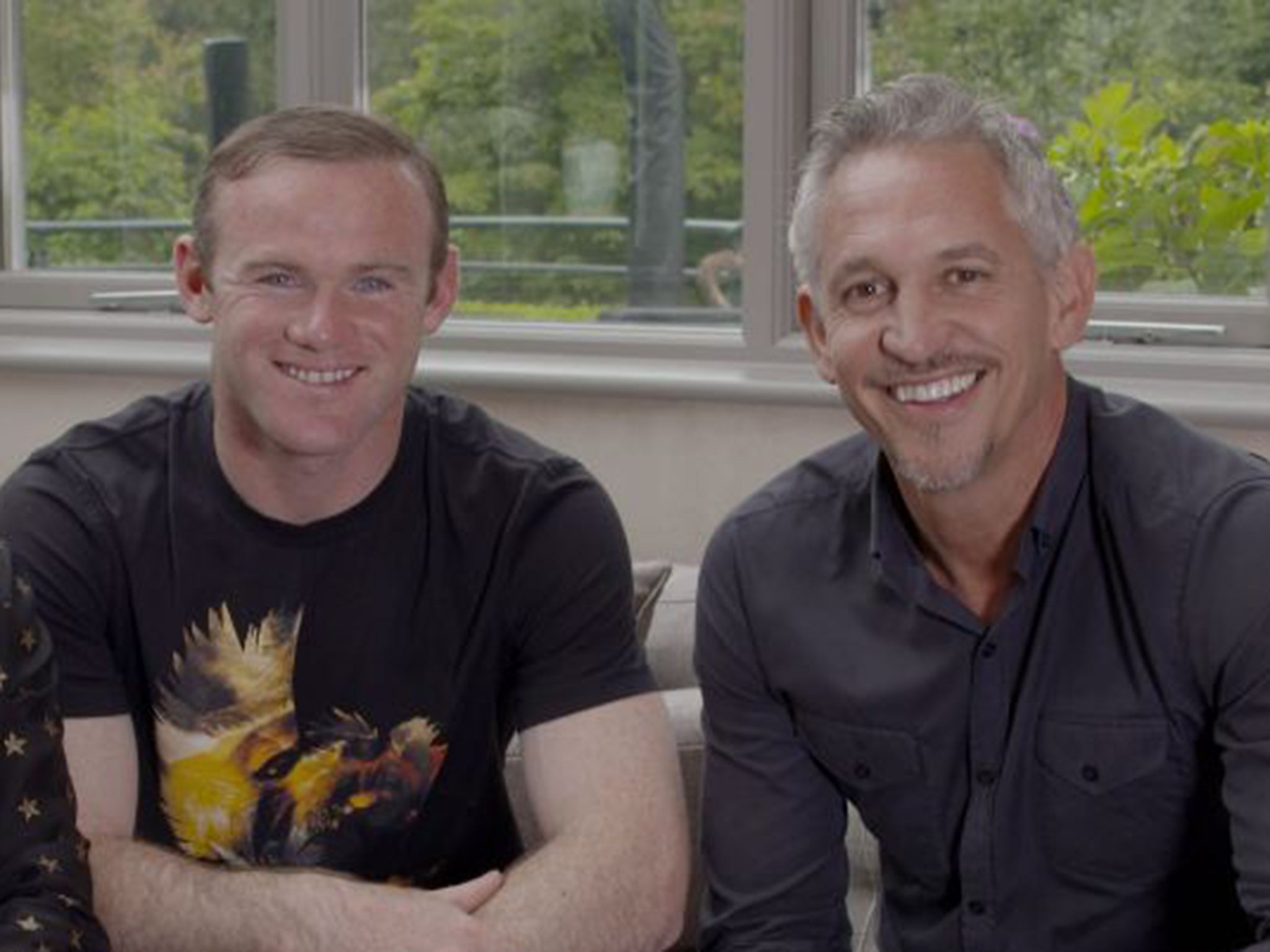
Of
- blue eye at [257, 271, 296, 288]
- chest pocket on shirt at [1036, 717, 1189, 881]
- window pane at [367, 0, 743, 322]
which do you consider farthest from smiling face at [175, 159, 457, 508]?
window pane at [367, 0, 743, 322]

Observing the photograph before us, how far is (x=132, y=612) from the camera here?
230 cm

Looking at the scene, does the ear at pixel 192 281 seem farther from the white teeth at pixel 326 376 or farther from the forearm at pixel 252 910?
the forearm at pixel 252 910

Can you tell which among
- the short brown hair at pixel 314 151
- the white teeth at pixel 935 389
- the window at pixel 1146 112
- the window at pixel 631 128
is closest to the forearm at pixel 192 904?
the short brown hair at pixel 314 151

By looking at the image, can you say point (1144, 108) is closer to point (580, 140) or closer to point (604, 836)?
point (580, 140)

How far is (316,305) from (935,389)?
0.61 m

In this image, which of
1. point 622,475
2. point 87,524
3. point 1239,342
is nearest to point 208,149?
point 622,475

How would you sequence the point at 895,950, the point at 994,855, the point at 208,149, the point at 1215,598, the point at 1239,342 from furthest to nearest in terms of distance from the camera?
the point at 208,149
the point at 1239,342
the point at 895,950
the point at 994,855
the point at 1215,598

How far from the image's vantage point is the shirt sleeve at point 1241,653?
6.30 ft

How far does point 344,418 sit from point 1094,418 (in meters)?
0.68

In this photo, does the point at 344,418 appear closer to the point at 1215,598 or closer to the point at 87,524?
the point at 87,524

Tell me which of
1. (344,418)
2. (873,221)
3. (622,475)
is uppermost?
(873,221)

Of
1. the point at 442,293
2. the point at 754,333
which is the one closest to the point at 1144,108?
the point at 754,333

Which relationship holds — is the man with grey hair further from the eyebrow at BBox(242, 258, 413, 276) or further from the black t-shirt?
the eyebrow at BBox(242, 258, 413, 276)

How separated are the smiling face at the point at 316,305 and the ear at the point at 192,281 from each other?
0.03 m
